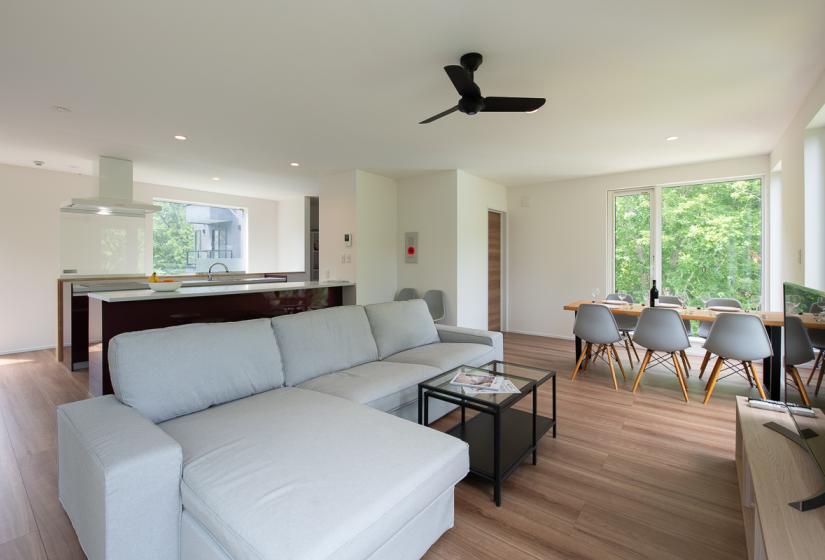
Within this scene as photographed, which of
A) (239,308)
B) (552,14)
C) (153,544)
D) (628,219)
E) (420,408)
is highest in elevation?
(552,14)

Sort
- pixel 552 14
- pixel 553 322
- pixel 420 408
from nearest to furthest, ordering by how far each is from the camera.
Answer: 1. pixel 552 14
2. pixel 420 408
3. pixel 553 322

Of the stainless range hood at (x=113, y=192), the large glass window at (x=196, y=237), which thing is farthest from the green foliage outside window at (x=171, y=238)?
the stainless range hood at (x=113, y=192)

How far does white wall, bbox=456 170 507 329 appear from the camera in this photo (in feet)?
17.5

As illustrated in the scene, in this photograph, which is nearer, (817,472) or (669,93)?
(817,472)

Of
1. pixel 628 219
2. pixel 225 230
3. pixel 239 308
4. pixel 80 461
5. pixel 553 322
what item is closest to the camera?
pixel 80 461

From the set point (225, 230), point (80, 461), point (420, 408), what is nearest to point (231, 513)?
point (80, 461)

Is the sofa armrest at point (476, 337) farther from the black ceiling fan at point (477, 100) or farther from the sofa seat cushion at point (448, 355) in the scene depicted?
the black ceiling fan at point (477, 100)

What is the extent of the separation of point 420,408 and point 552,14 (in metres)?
2.29

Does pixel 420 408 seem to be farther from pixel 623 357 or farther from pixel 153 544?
pixel 623 357

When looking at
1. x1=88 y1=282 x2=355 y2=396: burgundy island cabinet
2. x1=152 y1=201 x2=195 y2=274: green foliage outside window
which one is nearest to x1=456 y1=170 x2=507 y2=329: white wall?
x1=88 y1=282 x2=355 y2=396: burgundy island cabinet

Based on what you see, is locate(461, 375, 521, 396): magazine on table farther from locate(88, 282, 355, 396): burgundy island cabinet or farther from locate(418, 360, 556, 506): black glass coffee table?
locate(88, 282, 355, 396): burgundy island cabinet

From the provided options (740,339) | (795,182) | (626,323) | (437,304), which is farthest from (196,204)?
(795,182)

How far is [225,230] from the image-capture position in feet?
25.2

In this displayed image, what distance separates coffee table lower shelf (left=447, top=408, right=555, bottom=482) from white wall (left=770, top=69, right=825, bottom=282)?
9.11ft
